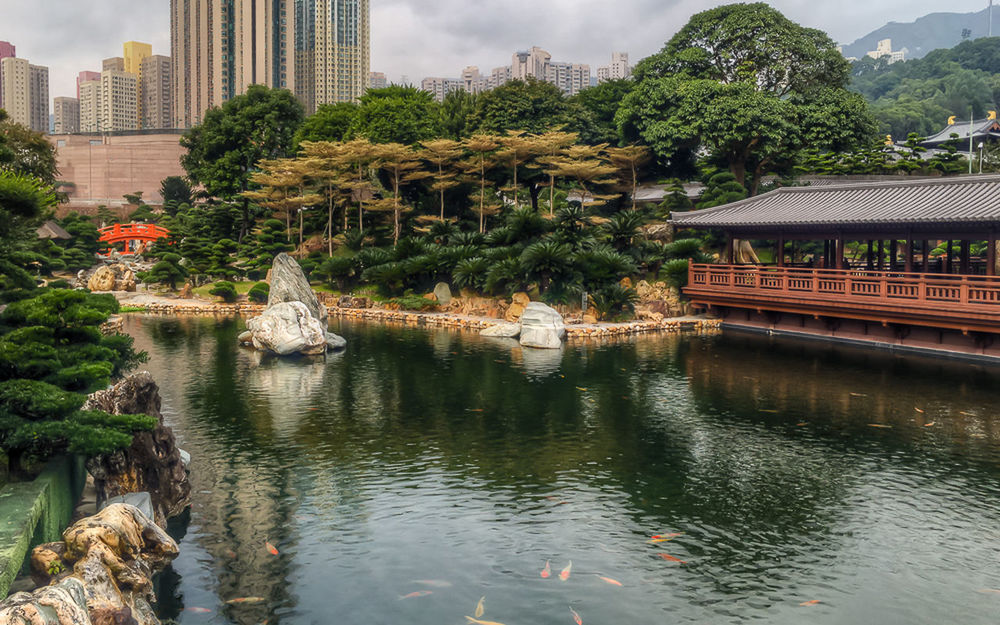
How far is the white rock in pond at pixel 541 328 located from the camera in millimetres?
26766

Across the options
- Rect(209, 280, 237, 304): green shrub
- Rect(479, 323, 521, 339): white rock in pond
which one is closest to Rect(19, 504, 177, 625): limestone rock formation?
Rect(479, 323, 521, 339): white rock in pond

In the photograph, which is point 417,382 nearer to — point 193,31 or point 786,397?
point 786,397

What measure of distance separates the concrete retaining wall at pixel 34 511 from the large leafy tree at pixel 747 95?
36.8m

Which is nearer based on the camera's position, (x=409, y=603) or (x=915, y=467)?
(x=409, y=603)

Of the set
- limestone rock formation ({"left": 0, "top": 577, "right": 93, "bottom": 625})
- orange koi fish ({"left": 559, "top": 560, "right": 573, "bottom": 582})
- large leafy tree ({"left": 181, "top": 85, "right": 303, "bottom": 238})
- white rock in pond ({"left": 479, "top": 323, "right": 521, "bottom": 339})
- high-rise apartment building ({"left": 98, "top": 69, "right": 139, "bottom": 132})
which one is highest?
high-rise apartment building ({"left": 98, "top": 69, "right": 139, "bottom": 132})

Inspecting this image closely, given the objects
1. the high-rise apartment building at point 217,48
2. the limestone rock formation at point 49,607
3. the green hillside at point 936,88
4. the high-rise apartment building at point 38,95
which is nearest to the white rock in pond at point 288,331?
the limestone rock formation at point 49,607

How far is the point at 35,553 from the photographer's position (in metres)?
7.77

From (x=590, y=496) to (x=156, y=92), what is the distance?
530 feet

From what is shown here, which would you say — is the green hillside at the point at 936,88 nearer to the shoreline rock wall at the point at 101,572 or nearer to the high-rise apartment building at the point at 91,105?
the shoreline rock wall at the point at 101,572

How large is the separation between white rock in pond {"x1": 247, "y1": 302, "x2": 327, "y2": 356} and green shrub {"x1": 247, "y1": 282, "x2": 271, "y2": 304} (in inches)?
564

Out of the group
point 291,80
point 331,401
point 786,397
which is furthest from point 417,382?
point 291,80

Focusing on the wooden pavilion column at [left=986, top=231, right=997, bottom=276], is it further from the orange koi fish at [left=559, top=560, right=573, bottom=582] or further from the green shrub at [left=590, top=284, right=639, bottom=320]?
the orange koi fish at [left=559, top=560, right=573, bottom=582]

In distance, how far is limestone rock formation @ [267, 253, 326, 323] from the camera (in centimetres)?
2683

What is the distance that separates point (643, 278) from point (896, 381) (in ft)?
55.0
